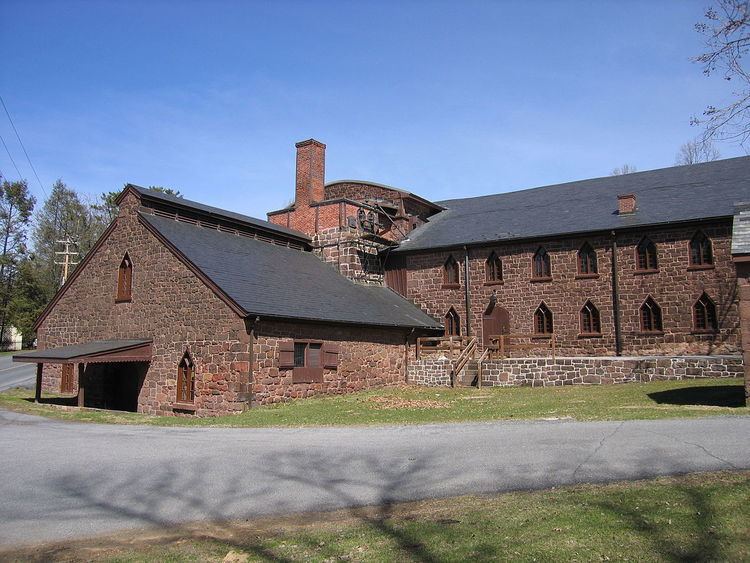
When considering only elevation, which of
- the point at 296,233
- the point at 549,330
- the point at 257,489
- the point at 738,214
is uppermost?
the point at 296,233

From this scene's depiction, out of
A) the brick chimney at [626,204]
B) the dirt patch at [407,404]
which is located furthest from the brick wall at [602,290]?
the dirt patch at [407,404]

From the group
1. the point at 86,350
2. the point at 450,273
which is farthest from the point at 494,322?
the point at 86,350

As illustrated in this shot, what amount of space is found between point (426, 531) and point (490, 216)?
26.8 m

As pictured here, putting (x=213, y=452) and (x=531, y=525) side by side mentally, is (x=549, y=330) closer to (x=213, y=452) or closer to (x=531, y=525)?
(x=213, y=452)

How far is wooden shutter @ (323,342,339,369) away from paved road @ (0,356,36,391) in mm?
15381

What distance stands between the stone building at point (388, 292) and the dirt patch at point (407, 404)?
9.76ft

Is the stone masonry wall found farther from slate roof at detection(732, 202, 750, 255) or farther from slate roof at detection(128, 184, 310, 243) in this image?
slate roof at detection(732, 202, 750, 255)

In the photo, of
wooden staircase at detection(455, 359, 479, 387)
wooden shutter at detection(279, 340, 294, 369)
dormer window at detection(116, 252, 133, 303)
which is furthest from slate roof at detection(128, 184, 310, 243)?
wooden staircase at detection(455, 359, 479, 387)

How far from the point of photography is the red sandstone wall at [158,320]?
19547 millimetres

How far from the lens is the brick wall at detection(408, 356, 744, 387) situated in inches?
822

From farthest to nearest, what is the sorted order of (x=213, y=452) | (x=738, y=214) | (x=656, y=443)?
1. (x=738, y=214)
2. (x=213, y=452)
3. (x=656, y=443)

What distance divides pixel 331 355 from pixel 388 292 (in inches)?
349

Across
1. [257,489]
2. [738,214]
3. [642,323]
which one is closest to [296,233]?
[642,323]

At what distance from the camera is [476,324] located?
1155 inches
